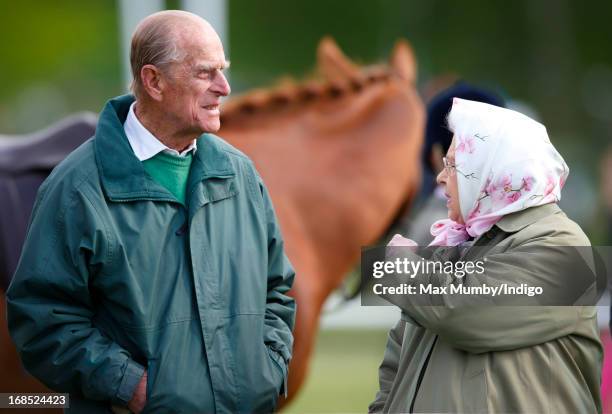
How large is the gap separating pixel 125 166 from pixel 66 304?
0.36 metres

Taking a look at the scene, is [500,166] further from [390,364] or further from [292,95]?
[292,95]

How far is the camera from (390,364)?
8.05ft

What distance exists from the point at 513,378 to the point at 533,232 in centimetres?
33

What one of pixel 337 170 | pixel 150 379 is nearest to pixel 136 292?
pixel 150 379

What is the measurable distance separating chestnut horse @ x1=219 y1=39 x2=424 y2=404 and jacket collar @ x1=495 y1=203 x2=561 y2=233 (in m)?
1.86

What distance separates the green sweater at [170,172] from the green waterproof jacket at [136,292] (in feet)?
0.10

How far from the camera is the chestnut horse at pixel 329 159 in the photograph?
4.20m

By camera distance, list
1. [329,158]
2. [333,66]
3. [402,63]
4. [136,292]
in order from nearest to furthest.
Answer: [136,292]
[329,158]
[333,66]
[402,63]

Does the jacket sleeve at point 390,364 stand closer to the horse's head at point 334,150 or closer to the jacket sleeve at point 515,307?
the jacket sleeve at point 515,307

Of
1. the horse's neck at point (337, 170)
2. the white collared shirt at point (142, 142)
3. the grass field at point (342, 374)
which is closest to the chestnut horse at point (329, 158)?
the horse's neck at point (337, 170)

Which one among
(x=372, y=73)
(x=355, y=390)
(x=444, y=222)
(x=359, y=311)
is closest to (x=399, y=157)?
(x=372, y=73)

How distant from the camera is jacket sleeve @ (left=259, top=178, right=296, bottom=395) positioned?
8.23 ft

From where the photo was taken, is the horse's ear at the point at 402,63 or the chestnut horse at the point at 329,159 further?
the horse's ear at the point at 402,63

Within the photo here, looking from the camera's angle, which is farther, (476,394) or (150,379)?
(150,379)
